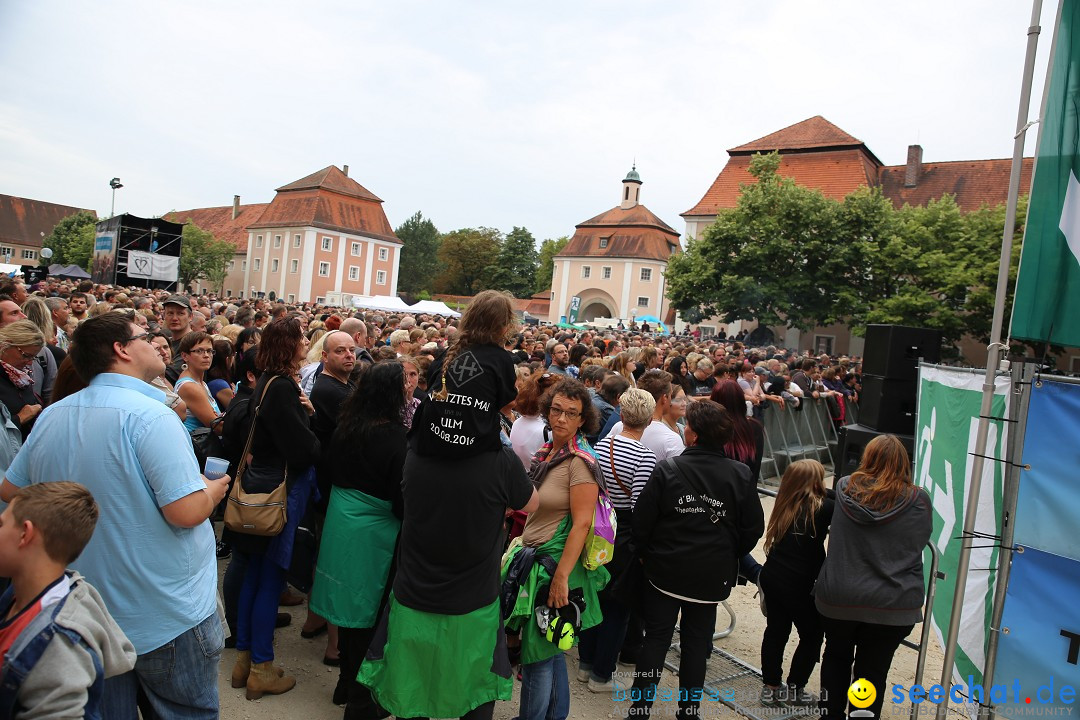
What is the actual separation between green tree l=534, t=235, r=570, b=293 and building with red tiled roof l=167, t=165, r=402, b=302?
81.0 feet

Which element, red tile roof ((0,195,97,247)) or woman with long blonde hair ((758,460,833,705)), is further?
red tile roof ((0,195,97,247))

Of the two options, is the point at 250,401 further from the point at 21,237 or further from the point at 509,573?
the point at 21,237

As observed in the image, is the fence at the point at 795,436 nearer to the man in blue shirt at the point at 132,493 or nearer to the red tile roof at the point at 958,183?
the man in blue shirt at the point at 132,493

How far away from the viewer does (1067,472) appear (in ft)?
10.4

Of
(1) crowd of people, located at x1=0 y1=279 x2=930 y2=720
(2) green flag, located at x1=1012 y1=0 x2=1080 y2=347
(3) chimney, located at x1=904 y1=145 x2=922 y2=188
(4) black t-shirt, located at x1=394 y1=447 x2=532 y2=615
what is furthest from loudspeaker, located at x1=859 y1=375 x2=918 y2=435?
(3) chimney, located at x1=904 y1=145 x2=922 y2=188

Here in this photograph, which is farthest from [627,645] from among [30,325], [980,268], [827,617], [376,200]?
[376,200]

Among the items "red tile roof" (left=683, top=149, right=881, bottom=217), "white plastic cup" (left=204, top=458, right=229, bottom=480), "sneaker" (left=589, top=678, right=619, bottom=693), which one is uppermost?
"red tile roof" (left=683, top=149, right=881, bottom=217)

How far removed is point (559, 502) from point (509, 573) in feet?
1.34

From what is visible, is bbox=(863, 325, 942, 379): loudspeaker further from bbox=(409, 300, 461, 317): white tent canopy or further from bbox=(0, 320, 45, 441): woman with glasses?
bbox=(409, 300, 461, 317): white tent canopy

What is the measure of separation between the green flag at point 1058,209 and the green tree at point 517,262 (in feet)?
250

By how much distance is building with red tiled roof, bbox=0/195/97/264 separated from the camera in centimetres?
7950

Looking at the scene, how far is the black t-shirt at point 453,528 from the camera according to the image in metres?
2.62

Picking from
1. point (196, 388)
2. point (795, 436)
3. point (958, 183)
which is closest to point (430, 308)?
point (795, 436)

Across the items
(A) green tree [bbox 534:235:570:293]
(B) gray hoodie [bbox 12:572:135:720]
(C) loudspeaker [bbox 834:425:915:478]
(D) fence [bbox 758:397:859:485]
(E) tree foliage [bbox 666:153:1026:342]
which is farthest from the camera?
(A) green tree [bbox 534:235:570:293]
